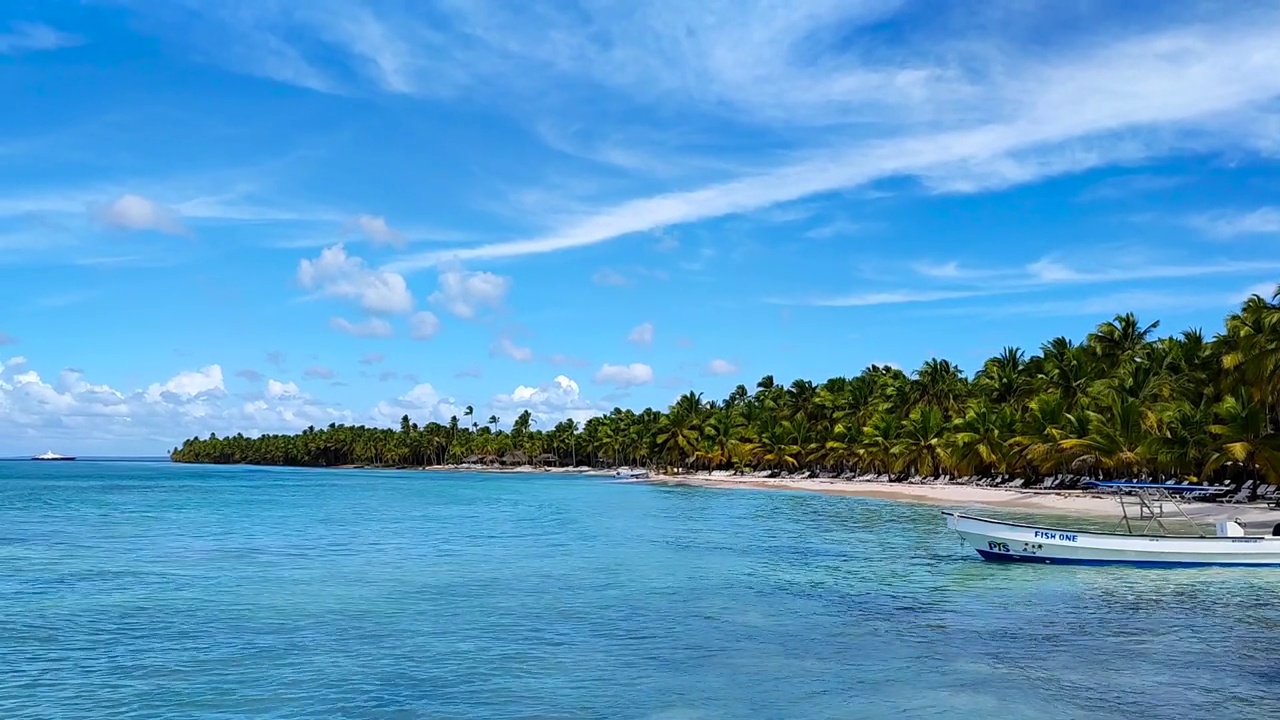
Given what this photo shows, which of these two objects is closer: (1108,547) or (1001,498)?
(1108,547)

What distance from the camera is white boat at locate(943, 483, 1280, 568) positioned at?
2872 centimetres

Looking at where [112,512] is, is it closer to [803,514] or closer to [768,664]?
[803,514]

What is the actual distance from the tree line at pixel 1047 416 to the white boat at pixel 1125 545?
57.6 feet

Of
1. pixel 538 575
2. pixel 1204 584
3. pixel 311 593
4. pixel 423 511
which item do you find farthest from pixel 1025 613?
pixel 423 511

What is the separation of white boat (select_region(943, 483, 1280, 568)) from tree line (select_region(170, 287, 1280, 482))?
1754 cm

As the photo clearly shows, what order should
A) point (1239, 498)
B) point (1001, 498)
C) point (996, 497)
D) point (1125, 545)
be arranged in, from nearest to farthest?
point (1125, 545), point (1239, 498), point (1001, 498), point (996, 497)

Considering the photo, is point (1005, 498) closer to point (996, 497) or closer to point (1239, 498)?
point (996, 497)

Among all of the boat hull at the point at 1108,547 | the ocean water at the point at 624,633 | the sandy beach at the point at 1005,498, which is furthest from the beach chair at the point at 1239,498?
the boat hull at the point at 1108,547

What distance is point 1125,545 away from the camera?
29.6 metres

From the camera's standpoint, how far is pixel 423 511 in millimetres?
66750

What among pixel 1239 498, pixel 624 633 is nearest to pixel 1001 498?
pixel 1239 498

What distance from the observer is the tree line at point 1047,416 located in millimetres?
47219

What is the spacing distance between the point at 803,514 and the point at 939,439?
31.0 m

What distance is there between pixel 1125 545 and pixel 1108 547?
513 mm
